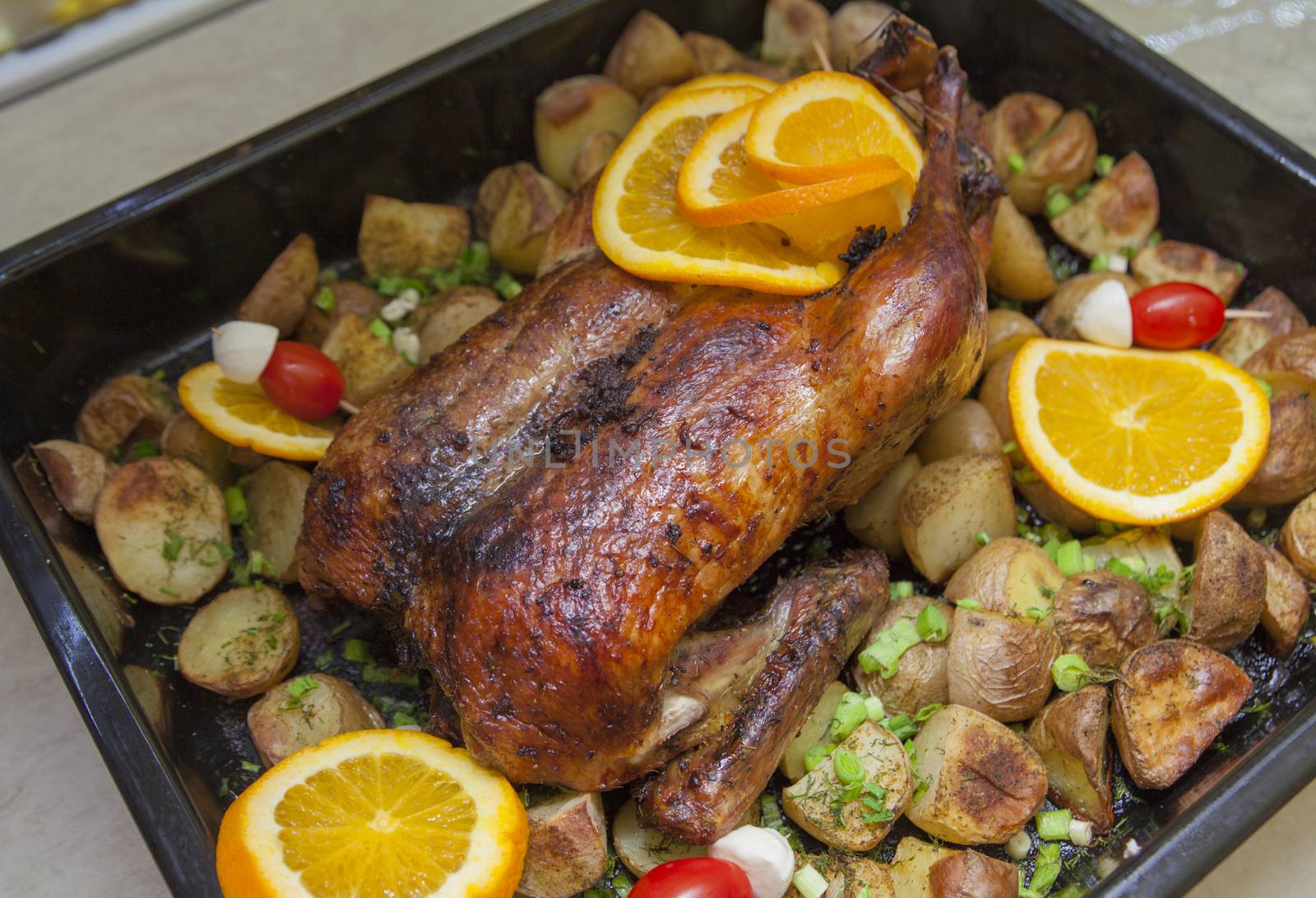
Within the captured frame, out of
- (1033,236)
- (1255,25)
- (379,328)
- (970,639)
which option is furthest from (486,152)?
(1255,25)

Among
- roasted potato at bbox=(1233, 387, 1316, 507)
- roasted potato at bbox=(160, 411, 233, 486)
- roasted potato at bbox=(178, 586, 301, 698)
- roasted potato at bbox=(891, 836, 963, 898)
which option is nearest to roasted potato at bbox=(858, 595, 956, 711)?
roasted potato at bbox=(891, 836, 963, 898)

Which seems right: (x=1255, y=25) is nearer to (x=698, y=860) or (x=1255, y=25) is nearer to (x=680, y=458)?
(x=680, y=458)

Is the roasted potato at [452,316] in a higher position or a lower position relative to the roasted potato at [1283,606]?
higher

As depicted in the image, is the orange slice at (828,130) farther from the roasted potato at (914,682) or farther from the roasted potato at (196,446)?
the roasted potato at (196,446)

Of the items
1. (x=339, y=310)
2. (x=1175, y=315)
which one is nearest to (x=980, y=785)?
(x=1175, y=315)

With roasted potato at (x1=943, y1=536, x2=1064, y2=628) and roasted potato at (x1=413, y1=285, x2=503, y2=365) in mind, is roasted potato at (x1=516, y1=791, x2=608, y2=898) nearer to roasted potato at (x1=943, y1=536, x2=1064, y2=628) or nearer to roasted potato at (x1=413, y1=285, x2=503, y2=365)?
roasted potato at (x1=943, y1=536, x2=1064, y2=628)

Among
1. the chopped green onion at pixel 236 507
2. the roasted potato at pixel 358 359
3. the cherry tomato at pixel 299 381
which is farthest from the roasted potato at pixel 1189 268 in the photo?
the chopped green onion at pixel 236 507
